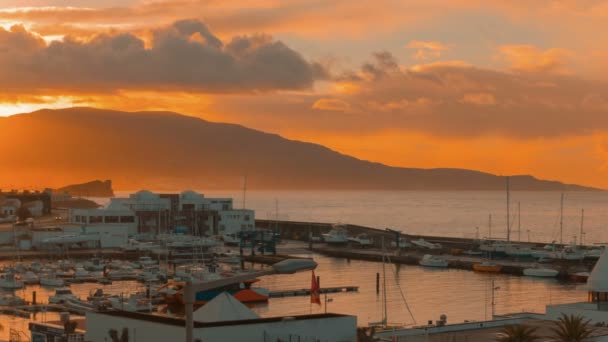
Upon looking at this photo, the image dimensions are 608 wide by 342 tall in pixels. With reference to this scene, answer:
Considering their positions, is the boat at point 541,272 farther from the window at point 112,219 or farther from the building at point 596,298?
the building at point 596,298

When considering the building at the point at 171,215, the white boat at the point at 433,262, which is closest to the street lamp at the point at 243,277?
the white boat at the point at 433,262

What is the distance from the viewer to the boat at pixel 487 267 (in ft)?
279

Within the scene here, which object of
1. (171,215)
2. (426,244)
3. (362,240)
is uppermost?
(171,215)

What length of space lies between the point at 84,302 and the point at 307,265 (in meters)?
51.0

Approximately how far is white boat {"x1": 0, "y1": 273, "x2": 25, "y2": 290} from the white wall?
45.5m

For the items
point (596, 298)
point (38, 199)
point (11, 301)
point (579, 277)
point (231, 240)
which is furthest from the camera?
point (38, 199)

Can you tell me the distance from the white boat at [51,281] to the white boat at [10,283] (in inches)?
58.2

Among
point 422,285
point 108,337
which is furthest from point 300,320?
point 422,285

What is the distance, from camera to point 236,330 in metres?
23.6

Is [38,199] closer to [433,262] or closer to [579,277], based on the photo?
[433,262]

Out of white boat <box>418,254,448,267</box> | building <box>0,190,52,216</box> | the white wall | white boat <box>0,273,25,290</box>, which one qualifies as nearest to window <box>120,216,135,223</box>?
white boat <box>418,254,448,267</box>

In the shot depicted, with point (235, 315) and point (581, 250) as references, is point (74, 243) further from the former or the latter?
point (235, 315)

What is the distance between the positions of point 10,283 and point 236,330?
49.8m

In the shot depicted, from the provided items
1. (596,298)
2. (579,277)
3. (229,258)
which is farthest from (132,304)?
(579,277)
